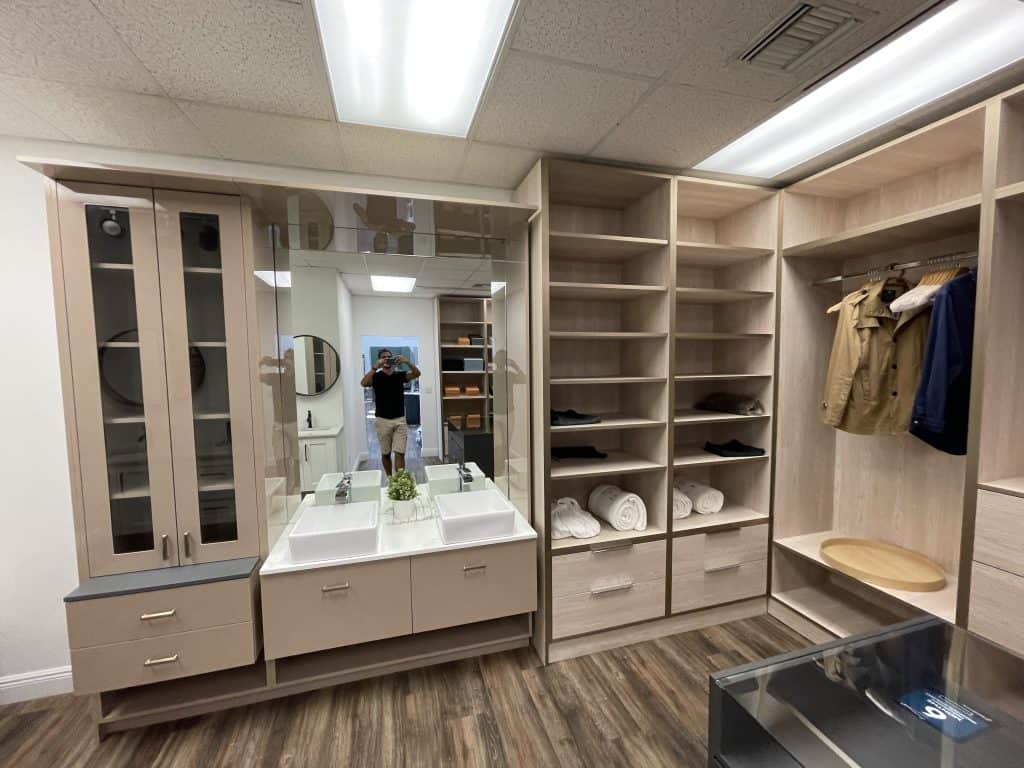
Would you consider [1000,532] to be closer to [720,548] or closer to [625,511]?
[720,548]

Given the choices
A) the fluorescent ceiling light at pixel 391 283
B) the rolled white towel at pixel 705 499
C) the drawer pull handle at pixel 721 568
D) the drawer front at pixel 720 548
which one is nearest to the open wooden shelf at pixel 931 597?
the drawer front at pixel 720 548

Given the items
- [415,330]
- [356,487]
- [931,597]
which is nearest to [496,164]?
[415,330]

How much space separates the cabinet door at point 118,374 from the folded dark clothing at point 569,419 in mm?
1798

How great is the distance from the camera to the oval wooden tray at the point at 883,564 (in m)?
1.90

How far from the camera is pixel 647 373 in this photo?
2359 mm

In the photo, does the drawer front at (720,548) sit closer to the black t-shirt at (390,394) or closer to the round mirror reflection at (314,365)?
the black t-shirt at (390,394)

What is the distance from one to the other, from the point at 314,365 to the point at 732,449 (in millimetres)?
2553

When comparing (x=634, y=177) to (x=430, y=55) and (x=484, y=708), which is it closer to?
(x=430, y=55)

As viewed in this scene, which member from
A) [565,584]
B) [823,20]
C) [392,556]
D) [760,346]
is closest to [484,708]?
[565,584]

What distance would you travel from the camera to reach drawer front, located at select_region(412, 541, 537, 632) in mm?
1908

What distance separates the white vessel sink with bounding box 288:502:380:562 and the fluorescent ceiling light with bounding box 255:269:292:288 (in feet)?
3.94

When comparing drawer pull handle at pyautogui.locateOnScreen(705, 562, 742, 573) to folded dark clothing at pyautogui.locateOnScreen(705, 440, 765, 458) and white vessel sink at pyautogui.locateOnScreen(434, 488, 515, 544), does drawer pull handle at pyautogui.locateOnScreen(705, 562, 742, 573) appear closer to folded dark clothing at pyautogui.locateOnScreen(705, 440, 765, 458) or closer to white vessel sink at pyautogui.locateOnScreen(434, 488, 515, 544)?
folded dark clothing at pyautogui.locateOnScreen(705, 440, 765, 458)

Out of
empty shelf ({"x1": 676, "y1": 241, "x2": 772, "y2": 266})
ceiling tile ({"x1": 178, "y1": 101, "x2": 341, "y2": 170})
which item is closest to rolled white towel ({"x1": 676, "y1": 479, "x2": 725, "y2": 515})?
empty shelf ({"x1": 676, "y1": 241, "x2": 772, "y2": 266})

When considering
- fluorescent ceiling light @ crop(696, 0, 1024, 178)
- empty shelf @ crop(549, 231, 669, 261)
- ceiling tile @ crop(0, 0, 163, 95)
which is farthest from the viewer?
empty shelf @ crop(549, 231, 669, 261)
